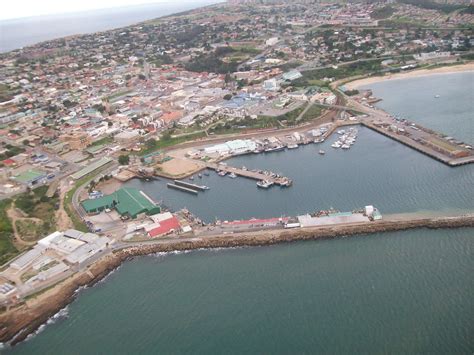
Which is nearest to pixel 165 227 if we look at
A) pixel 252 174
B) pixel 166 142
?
pixel 252 174

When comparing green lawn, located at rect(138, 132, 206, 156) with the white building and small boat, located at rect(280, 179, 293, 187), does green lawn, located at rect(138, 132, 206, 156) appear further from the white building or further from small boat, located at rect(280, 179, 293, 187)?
the white building

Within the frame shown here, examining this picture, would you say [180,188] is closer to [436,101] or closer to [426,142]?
[426,142]

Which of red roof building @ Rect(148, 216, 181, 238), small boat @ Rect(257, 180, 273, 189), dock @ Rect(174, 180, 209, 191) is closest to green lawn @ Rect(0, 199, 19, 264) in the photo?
red roof building @ Rect(148, 216, 181, 238)

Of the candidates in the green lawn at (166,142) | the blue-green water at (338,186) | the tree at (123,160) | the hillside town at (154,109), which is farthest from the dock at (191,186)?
→ the green lawn at (166,142)

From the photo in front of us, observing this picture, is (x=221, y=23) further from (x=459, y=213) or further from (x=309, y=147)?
(x=459, y=213)

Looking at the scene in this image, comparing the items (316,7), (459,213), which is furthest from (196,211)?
(316,7)

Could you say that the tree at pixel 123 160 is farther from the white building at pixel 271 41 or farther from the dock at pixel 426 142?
the white building at pixel 271 41
